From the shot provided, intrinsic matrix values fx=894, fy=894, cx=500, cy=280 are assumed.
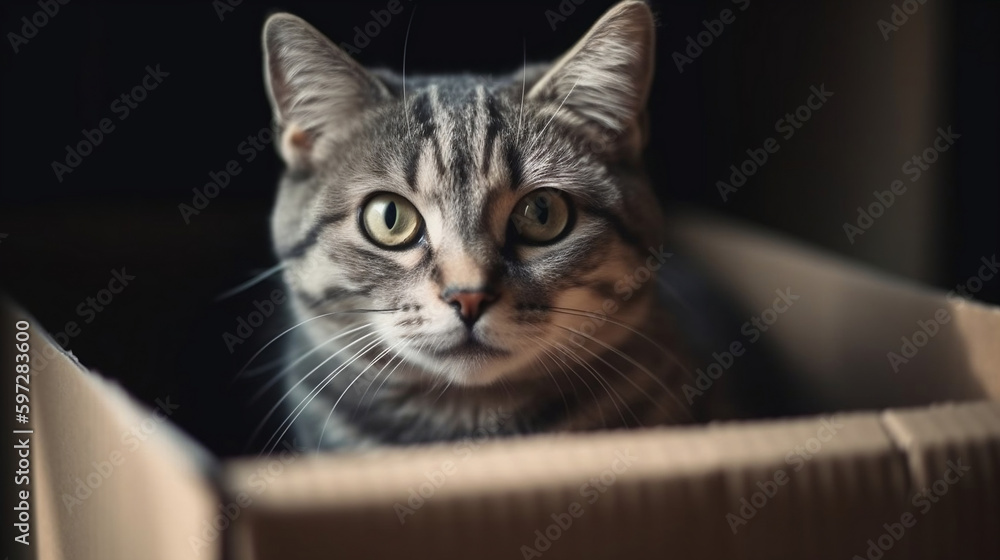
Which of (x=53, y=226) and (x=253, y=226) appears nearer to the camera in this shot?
(x=53, y=226)

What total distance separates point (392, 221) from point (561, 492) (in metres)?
0.51

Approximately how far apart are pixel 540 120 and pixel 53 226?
88 cm

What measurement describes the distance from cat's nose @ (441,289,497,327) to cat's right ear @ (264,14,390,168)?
31 centimetres

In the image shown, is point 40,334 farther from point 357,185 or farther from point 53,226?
point 53,226

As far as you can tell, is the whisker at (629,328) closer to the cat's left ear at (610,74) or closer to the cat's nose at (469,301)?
the cat's nose at (469,301)

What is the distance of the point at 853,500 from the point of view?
0.69 metres

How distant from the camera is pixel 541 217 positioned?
1.06 metres

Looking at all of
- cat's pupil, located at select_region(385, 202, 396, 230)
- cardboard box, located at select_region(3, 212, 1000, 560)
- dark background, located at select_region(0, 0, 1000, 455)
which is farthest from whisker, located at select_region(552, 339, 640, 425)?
dark background, located at select_region(0, 0, 1000, 455)

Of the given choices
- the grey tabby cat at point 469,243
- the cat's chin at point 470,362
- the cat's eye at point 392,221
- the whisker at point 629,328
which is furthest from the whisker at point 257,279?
the whisker at point 629,328

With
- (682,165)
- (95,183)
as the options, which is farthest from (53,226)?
(682,165)

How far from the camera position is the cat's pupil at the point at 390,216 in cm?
106

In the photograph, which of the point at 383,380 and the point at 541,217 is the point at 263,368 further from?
the point at 541,217

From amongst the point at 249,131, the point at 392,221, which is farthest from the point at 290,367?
the point at 249,131

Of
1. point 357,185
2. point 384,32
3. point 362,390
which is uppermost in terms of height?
point 384,32
